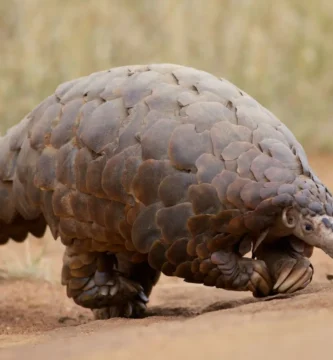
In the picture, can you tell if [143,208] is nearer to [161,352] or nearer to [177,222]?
[177,222]

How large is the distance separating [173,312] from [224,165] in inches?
50.0

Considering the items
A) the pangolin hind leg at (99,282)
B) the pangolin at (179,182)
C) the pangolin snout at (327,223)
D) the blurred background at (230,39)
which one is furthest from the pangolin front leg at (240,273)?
the blurred background at (230,39)

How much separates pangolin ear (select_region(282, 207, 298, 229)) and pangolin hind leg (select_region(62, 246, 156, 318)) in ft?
3.36

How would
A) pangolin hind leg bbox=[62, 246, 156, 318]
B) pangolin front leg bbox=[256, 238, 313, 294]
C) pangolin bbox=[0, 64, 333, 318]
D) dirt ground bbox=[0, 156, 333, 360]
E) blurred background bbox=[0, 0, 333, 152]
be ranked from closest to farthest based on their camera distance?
dirt ground bbox=[0, 156, 333, 360] → pangolin bbox=[0, 64, 333, 318] → pangolin front leg bbox=[256, 238, 313, 294] → pangolin hind leg bbox=[62, 246, 156, 318] → blurred background bbox=[0, 0, 333, 152]

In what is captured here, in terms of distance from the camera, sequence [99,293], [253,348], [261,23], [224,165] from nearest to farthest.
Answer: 1. [253,348]
2. [224,165]
3. [99,293]
4. [261,23]

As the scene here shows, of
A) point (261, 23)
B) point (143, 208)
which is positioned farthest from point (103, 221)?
point (261, 23)

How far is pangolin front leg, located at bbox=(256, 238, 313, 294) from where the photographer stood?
394 centimetres

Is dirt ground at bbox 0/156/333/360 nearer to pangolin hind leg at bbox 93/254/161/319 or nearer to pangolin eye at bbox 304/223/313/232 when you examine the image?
pangolin hind leg at bbox 93/254/161/319

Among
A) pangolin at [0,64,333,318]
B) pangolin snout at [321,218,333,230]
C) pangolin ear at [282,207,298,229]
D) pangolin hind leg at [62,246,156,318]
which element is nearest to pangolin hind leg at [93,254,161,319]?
pangolin hind leg at [62,246,156,318]

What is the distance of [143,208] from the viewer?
389 cm

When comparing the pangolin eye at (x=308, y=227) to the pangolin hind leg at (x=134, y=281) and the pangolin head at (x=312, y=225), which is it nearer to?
the pangolin head at (x=312, y=225)

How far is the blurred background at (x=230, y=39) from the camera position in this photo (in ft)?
35.8

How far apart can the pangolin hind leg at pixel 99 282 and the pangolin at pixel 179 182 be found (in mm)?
22

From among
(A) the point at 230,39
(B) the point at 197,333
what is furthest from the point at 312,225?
(A) the point at 230,39
